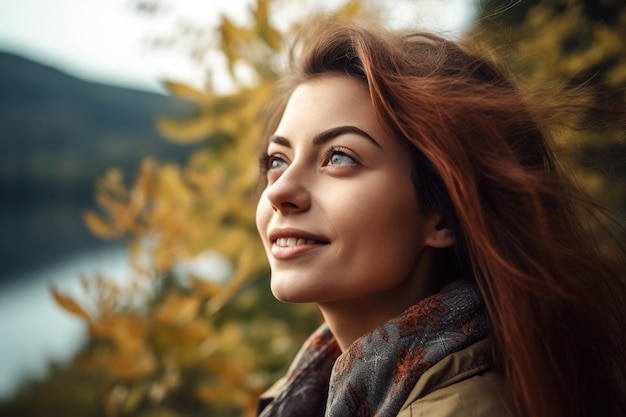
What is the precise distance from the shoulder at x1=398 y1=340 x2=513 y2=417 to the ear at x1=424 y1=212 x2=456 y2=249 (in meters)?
0.22

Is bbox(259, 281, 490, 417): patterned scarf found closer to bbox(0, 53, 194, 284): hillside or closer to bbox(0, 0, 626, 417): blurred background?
bbox(0, 0, 626, 417): blurred background

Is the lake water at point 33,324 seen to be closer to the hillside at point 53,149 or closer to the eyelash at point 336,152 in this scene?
the hillside at point 53,149

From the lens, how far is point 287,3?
5.51ft

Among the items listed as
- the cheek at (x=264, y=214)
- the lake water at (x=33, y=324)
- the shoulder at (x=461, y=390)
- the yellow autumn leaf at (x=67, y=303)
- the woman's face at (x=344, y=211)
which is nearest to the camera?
the shoulder at (x=461, y=390)

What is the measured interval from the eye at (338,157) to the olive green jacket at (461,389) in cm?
39

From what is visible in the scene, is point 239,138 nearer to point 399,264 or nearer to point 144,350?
point 144,350

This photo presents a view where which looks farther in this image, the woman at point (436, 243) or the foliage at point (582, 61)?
the foliage at point (582, 61)

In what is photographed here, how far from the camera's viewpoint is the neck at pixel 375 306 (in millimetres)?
1165

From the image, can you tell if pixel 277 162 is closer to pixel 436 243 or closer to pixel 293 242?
pixel 293 242

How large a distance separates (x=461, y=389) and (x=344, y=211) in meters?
0.35

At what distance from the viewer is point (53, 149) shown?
3.36 m

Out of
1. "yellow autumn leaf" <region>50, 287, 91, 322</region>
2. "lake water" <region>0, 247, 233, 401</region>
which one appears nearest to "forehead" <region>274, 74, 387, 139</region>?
"yellow autumn leaf" <region>50, 287, 91, 322</region>

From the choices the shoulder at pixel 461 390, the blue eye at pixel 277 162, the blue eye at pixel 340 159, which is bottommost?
the shoulder at pixel 461 390

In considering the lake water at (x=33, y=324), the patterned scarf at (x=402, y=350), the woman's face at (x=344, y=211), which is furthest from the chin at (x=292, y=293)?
the lake water at (x=33, y=324)
